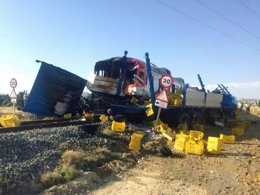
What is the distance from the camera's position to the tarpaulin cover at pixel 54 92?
46.7 ft

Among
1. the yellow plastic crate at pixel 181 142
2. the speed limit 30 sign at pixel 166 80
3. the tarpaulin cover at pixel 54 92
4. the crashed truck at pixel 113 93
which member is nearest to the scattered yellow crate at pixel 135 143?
the yellow plastic crate at pixel 181 142

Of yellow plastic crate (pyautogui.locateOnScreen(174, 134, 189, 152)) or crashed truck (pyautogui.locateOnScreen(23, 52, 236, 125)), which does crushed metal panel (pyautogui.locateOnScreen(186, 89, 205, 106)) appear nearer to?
crashed truck (pyautogui.locateOnScreen(23, 52, 236, 125))

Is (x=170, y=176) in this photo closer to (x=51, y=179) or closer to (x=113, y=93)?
(x=51, y=179)

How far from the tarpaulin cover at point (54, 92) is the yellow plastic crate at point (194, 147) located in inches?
235

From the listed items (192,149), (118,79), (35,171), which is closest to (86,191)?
(35,171)

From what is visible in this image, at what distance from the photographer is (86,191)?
679cm

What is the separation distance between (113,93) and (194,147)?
6380 mm

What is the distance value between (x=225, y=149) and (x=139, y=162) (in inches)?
153

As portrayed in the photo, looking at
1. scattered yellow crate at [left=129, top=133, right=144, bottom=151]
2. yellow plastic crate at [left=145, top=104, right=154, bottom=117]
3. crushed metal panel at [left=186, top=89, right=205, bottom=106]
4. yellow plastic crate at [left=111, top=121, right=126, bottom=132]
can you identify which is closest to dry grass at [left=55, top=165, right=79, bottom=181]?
scattered yellow crate at [left=129, top=133, right=144, bottom=151]

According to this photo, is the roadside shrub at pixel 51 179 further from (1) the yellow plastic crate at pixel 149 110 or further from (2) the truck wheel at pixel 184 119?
(2) the truck wheel at pixel 184 119

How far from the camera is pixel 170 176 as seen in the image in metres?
8.05

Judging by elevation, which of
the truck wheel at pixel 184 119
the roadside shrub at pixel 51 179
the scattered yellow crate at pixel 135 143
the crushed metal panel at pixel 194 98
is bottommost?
the roadside shrub at pixel 51 179

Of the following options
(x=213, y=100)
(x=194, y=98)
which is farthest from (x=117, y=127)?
(x=213, y=100)

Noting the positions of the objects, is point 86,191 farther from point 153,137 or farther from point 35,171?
point 153,137
